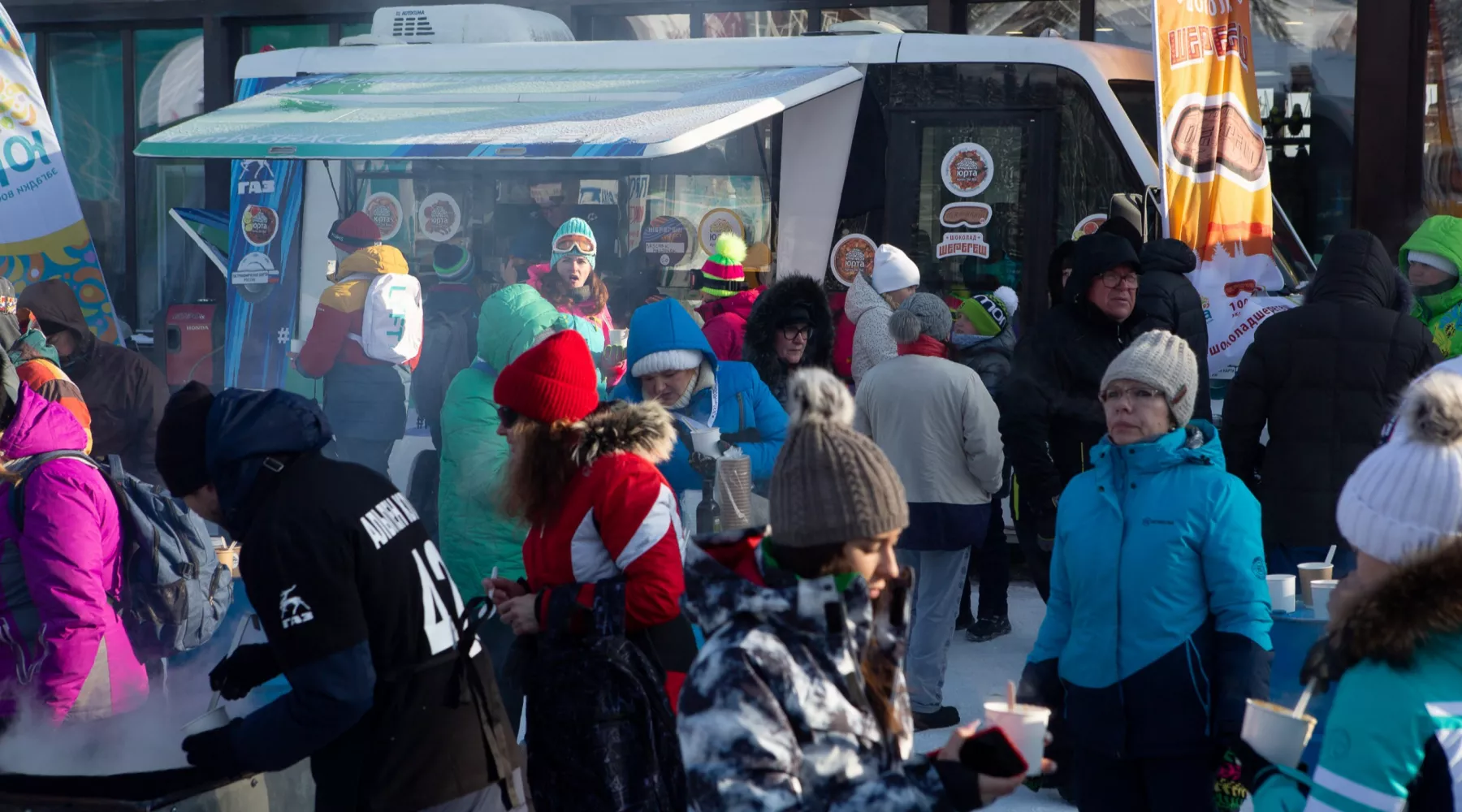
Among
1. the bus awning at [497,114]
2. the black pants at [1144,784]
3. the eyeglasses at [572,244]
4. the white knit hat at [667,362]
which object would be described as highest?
the bus awning at [497,114]

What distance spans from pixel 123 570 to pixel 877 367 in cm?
289

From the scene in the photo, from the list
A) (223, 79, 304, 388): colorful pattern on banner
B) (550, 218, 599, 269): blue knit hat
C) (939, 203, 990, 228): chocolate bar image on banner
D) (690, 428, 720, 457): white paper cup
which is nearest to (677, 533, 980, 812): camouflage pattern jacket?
(690, 428, 720, 457): white paper cup

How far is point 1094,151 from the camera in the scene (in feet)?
28.0

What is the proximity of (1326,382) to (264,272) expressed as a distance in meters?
7.23

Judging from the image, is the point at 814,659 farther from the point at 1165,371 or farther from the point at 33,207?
the point at 33,207

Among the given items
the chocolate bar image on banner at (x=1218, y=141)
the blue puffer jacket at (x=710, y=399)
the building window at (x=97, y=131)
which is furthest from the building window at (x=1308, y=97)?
the building window at (x=97, y=131)

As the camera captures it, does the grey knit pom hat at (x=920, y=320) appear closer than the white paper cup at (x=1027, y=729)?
No

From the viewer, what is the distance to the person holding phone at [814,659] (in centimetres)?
207

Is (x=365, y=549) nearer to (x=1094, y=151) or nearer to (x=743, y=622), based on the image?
(x=743, y=622)

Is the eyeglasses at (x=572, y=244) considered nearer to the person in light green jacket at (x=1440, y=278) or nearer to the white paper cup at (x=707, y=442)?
the white paper cup at (x=707, y=442)

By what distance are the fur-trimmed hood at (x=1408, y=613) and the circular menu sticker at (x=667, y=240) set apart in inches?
286

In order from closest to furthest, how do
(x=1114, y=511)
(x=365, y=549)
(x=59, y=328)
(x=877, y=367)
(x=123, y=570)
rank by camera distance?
(x=365, y=549), (x=1114, y=511), (x=123, y=570), (x=877, y=367), (x=59, y=328)

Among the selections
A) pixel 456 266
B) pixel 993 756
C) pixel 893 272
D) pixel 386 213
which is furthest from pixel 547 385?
pixel 386 213

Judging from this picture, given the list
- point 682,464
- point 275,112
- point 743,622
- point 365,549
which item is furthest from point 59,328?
point 743,622
